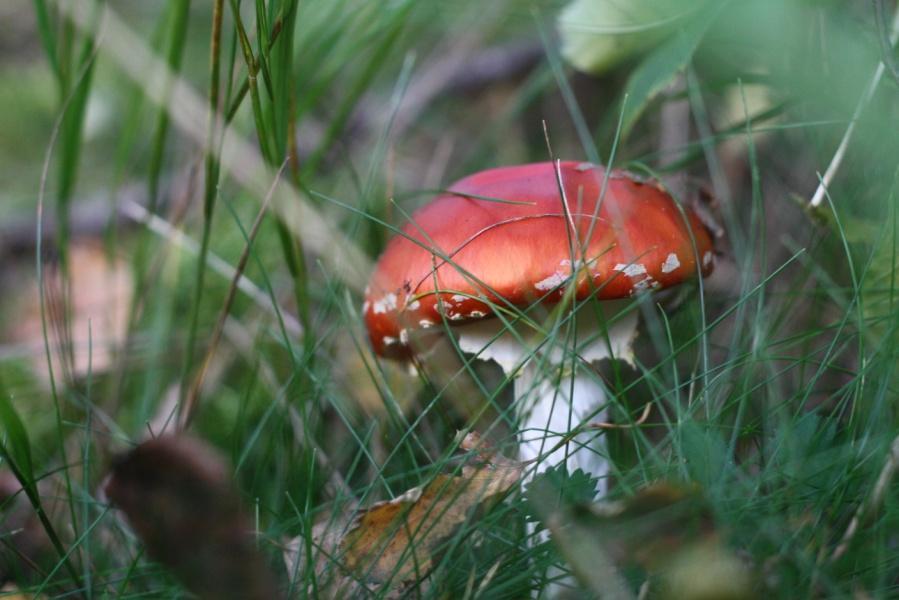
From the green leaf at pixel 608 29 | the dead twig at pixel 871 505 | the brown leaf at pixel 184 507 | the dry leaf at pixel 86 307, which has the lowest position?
the dead twig at pixel 871 505

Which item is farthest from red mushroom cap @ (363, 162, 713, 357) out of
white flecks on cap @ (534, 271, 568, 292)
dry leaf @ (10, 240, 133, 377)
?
dry leaf @ (10, 240, 133, 377)

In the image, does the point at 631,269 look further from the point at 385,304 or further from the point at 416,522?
the point at 416,522

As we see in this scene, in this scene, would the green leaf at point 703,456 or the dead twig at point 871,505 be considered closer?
the dead twig at point 871,505

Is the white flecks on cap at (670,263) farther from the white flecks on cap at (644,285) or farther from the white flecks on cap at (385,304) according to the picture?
the white flecks on cap at (385,304)

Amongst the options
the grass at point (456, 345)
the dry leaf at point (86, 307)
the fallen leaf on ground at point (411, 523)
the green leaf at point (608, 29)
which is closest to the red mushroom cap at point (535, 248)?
the grass at point (456, 345)

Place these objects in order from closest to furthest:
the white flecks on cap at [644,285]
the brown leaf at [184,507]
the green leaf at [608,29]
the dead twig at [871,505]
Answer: the brown leaf at [184,507]
the dead twig at [871,505]
the white flecks on cap at [644,285]
the green leaf at [608,29]

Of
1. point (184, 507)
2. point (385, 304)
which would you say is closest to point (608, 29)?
point (385, 304)

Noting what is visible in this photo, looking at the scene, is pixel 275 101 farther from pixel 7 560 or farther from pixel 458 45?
pixel 458 45

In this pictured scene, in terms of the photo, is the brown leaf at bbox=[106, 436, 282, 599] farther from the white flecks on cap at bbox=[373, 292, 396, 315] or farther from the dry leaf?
the dry leaf

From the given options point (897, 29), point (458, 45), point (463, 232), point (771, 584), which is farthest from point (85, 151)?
point (771, 584)
